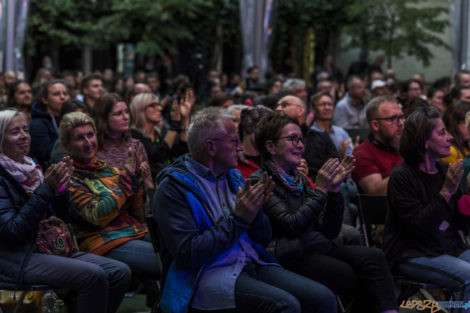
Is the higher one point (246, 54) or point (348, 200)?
point (246, 54)

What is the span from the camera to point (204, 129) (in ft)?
11.3

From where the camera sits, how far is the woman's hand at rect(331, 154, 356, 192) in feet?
12.5

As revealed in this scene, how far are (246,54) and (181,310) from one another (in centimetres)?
1096

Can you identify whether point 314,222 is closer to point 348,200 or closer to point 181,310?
point 181,310

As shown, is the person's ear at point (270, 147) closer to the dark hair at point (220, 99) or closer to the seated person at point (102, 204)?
the seated person at point (102, 204)

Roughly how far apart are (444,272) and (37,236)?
93.7 inches

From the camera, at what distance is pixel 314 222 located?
3.94 meters

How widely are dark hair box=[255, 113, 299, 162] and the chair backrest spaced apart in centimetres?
83

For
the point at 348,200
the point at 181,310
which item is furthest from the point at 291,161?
the point at 348,200

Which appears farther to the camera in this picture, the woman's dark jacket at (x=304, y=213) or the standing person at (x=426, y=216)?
the standing person at (x=426, y=216)

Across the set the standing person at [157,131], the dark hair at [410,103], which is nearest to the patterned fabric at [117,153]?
the standing person at [157,131]

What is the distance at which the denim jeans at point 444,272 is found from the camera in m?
4.03

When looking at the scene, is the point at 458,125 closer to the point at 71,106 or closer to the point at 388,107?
the point at 388,107

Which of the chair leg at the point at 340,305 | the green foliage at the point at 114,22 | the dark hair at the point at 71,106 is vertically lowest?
the chair leg at the point at 340,305
